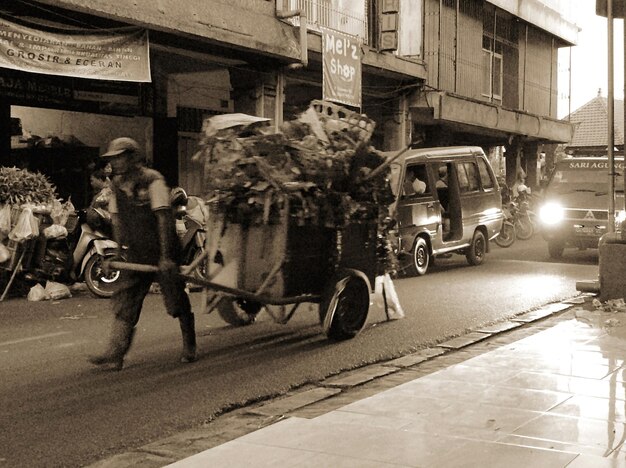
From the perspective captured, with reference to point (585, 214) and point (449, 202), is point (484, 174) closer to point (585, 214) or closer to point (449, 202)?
point (449, 202)

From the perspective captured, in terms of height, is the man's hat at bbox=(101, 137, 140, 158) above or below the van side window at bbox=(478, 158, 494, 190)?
below

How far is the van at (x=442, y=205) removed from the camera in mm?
13039

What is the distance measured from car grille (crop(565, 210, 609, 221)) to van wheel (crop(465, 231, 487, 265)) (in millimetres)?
1743

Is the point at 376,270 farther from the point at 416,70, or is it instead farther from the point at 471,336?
the point at 416,70

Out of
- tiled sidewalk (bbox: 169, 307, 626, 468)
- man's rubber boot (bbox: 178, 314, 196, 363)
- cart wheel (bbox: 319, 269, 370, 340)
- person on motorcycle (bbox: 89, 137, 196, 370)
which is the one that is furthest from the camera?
cart wheel (bbox: 319, 269, 370, 340)

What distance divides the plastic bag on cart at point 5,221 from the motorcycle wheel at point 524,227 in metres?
15.1

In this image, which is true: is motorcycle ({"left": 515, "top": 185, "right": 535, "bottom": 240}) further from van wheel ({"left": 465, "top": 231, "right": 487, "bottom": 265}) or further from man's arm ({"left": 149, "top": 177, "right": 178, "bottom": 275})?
man's arm ({"left": 149, "top": 177, "right": 178, "bottom": 275})

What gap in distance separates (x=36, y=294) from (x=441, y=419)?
7296 mm

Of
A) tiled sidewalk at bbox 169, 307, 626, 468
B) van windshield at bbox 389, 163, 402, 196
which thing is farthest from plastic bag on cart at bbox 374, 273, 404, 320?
van windshield at bbox 389, 163, 402, 196

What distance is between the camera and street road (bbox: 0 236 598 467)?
486 cm

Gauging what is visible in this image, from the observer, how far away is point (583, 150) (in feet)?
102

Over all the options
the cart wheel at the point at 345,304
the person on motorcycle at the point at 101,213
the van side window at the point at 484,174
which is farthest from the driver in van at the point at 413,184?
the cart wheel at the point at 345,304

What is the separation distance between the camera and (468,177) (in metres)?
14.8

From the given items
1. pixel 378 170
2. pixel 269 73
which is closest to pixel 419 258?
pixel 269 73
